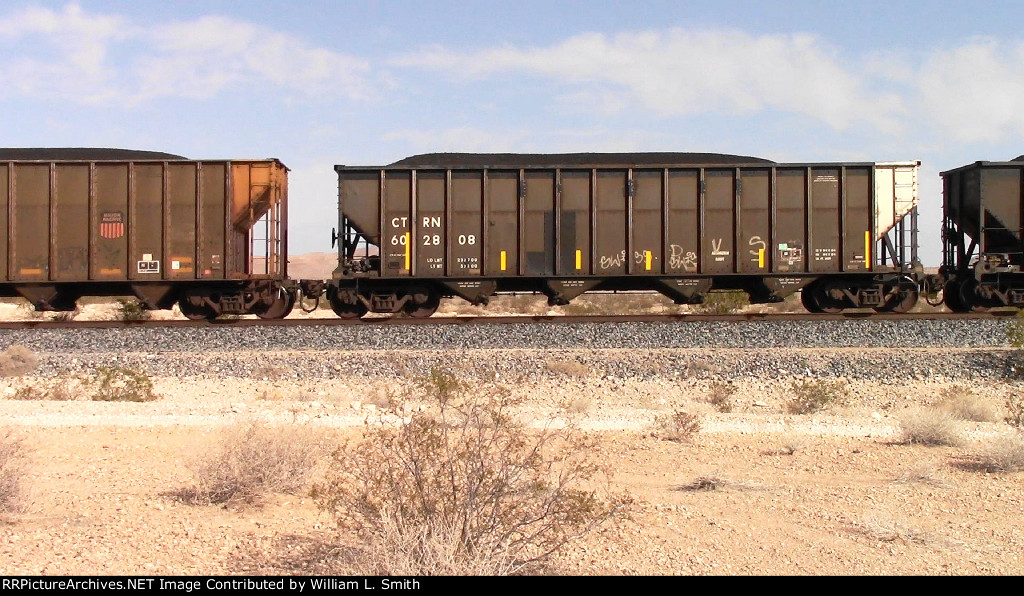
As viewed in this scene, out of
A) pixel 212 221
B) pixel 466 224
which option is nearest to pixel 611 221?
pixel 466 224

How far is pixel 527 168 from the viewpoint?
1752cm

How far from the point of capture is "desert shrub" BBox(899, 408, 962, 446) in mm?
8555

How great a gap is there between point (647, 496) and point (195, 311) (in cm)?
1384

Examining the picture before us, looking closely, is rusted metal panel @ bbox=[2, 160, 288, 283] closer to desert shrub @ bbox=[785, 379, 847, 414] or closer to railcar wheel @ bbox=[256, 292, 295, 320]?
railcar wheel @ bbox=[256, 292, 295, 320]

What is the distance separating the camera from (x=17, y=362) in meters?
13.2

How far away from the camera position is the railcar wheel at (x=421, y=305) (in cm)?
1809

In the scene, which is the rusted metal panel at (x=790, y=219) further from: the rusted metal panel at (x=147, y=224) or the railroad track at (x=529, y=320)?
the rusted metal panel at (x=147, y=224)

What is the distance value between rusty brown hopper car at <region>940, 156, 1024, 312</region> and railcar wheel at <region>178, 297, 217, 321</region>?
52.6 ft

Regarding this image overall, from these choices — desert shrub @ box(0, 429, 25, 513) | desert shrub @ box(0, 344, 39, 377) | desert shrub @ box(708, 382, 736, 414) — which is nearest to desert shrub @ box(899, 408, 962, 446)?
desert shrub @ box(708, 382, 736, 414)

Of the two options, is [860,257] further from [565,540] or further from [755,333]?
[565,540]

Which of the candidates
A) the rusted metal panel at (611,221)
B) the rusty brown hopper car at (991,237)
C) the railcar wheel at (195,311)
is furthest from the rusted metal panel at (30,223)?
the rusty brown hopper car at (991,237)

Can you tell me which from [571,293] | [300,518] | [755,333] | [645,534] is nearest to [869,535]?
[645,534]

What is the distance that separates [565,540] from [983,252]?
16898 mm

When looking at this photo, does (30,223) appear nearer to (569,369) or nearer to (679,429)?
(569,369)
